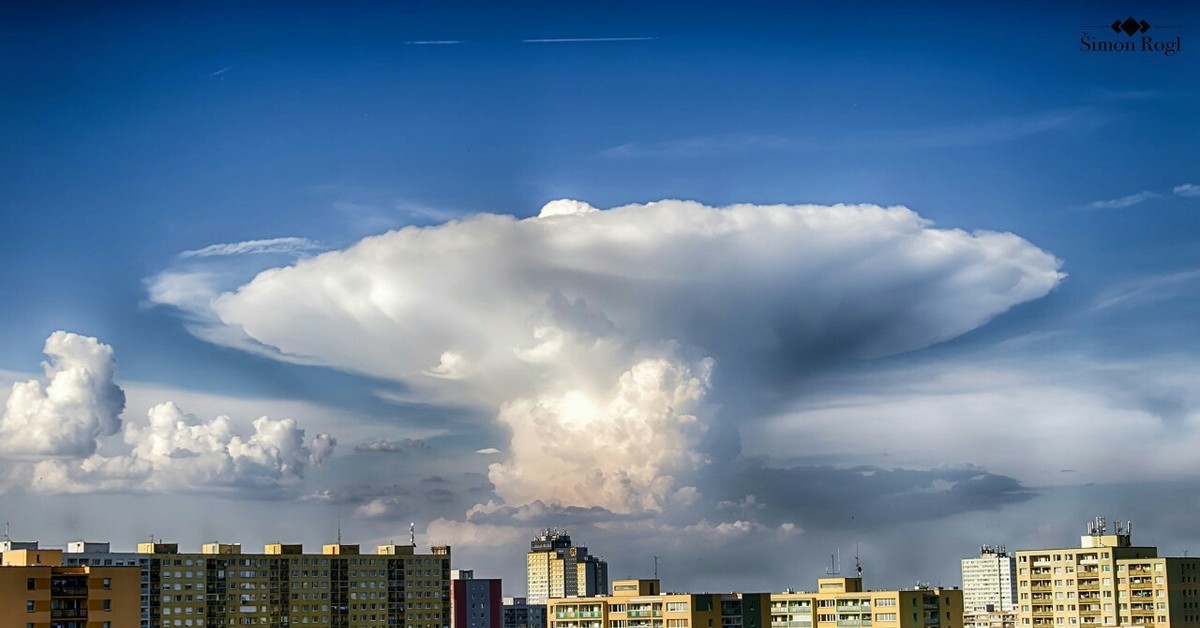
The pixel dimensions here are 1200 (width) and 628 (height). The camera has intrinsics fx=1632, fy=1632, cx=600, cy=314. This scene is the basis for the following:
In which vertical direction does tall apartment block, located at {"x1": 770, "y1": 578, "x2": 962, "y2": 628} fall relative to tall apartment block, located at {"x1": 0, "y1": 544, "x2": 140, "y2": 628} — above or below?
below

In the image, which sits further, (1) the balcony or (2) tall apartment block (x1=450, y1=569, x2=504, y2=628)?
(2) tall apartment block (x1=450, y1=569, x2=504, y2=628)

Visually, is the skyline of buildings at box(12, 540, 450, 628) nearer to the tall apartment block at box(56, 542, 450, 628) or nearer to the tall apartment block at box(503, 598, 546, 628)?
the tall apartment block at box(56, 542, 450, 628)

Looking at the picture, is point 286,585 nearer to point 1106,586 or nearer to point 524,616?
point 1106,586

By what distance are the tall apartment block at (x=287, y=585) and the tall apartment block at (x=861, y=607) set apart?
12.7 metres

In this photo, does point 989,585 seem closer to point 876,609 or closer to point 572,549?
point 572,549

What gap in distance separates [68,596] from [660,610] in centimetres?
2554

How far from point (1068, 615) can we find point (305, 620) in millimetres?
25449

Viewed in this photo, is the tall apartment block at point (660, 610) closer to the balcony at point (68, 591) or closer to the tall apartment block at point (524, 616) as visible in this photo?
the balcony at point (68, 591)

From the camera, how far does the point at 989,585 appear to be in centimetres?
12925

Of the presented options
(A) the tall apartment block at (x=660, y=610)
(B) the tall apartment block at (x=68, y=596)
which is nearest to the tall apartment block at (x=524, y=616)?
(A) the tall apartment block at (x=660, y=610)

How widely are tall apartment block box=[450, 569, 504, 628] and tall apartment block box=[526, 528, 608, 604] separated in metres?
30.9

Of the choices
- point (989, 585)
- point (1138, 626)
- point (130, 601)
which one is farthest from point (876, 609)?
point (989, 585)

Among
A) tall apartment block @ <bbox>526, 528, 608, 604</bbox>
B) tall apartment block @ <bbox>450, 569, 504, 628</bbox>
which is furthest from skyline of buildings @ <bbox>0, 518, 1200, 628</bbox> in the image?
tall apartment block @ <bbox>526, 528, 608, 604</bbox>

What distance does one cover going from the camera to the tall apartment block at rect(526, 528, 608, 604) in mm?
111125
